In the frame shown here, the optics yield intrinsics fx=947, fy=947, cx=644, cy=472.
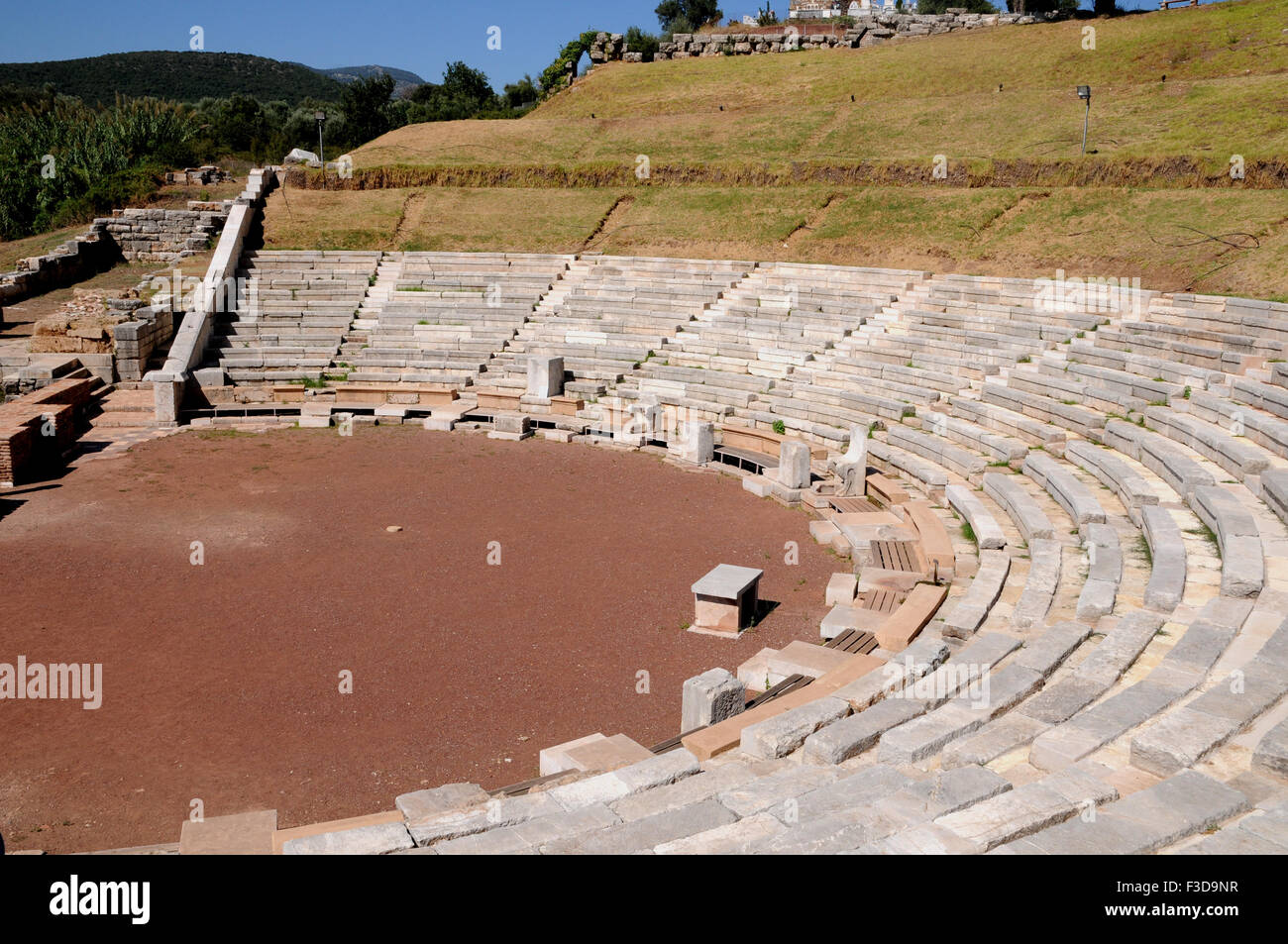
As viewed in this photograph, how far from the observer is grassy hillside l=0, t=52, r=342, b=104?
4259 inches

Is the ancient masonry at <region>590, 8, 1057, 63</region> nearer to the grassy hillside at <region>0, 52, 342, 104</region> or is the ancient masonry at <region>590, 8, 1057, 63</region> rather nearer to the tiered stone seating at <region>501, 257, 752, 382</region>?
the tiered stone seating at <region>501, 257, 752, 382</region>

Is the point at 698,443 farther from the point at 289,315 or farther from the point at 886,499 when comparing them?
the point at 289,315

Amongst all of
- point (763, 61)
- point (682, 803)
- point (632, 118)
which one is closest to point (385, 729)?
point (682, 803)

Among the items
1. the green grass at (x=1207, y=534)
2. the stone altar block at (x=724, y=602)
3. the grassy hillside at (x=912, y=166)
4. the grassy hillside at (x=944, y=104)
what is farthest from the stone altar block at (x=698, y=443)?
the grassy hillside at (x=944, y=104)

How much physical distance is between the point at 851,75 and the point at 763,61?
605cm

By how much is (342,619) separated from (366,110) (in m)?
56.9

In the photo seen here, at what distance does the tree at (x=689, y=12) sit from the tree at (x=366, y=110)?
1099 inches

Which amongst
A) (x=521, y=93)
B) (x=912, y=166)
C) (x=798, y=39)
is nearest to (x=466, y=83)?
(x=521, y=93)

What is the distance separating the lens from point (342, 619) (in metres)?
12.0

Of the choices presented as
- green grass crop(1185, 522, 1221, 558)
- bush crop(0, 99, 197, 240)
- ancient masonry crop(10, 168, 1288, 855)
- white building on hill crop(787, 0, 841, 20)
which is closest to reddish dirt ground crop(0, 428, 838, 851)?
ancient masonry crop(10, 168, 1288, 855)

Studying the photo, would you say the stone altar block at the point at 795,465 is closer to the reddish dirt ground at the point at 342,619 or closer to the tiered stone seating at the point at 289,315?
the reddish dirt ground at the point at 342,619

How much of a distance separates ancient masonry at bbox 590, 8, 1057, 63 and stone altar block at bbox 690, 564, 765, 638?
47854 mm
